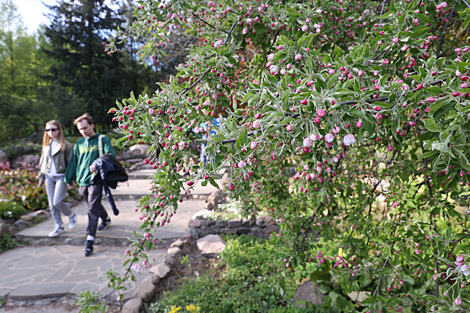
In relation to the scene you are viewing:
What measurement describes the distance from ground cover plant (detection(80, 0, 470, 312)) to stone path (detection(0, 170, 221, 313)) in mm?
1939

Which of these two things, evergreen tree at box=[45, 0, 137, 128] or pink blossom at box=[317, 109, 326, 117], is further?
evergreen tree at box=[45, 0, 137, 128]

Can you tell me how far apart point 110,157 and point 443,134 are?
13.8 feet

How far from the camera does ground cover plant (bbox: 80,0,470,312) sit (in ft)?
2.84

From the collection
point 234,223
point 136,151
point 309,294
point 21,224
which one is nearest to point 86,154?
point 21,224

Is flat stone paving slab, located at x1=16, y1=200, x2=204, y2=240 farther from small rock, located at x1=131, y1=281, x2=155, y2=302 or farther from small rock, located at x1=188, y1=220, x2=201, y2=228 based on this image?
small rock, located at x1=131, y1=281, x2=155, y2=302

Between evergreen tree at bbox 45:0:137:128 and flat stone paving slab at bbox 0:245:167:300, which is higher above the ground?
evergreen tree at bbox 45:0:137:128

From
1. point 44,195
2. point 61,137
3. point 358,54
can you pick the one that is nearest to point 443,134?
point 358,54

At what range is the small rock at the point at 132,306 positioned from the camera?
269cm

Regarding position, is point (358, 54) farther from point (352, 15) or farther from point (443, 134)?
point (352, 15)

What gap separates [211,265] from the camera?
12.2ft

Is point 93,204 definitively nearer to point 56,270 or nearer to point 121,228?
point 56,270

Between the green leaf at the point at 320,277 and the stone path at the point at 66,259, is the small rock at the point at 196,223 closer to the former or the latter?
the stone path at the point at 66,259

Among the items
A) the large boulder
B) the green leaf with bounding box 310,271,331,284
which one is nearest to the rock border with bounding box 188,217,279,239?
the green leaf with bounding box 310,271,331,284

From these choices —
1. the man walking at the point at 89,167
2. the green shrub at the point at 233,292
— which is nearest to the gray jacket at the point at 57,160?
the man walking at the point at 89,167
